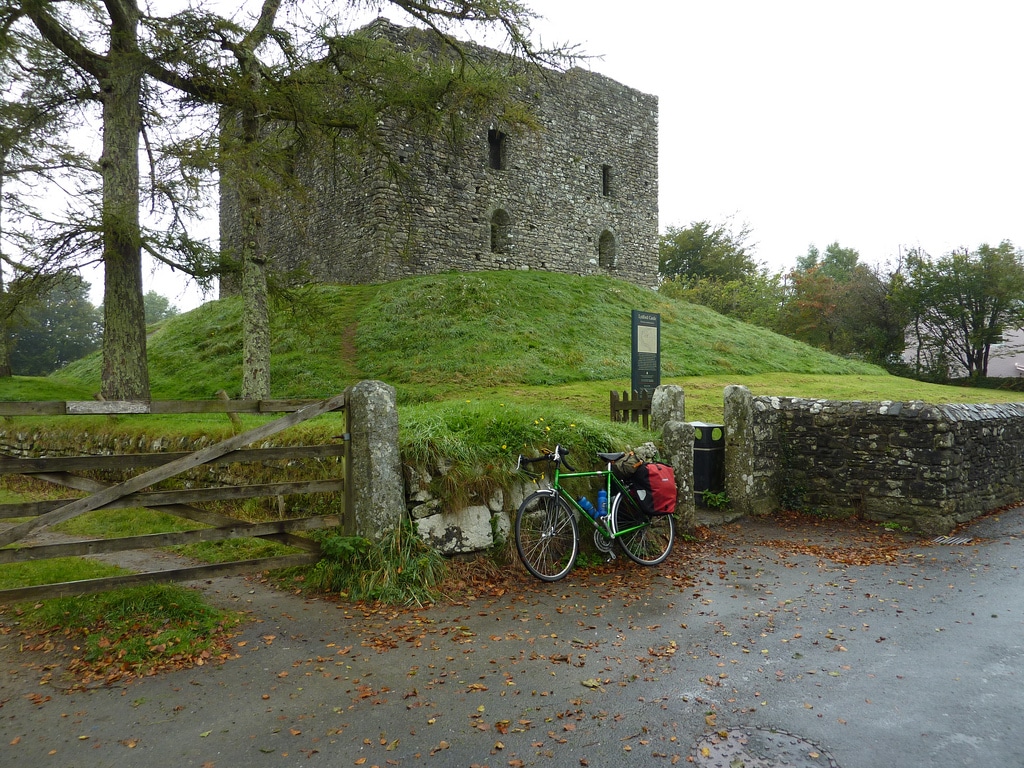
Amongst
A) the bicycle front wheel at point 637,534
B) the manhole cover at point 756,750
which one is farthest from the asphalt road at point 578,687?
the bicycle front wheel at point 637,534

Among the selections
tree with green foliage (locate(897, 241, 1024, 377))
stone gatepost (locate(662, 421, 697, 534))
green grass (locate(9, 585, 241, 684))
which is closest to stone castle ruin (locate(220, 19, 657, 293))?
tree with green foliage (locate(897, 241, 1024, 377))

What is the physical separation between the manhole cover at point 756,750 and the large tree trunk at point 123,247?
1072 cm

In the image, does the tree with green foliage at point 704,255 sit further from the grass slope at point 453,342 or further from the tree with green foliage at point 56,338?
the tree with green foliage at point 56,338

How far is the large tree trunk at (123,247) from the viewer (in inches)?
428

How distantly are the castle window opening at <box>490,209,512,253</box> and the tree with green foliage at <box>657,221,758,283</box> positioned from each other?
29.0m

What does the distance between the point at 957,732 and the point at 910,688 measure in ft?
1.79

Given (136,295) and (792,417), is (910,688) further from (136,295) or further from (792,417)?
(136,295)

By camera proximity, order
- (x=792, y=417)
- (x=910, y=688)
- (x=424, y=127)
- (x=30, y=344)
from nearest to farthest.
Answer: (x=910, y=688) < (x=792, y=417) < (x=424, y=127) < (x=30, y=344)

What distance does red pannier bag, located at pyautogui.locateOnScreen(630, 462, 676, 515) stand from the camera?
670 cm

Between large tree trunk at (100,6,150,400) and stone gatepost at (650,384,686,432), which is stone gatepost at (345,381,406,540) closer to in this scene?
stone gatepost at (650,384,686,432)

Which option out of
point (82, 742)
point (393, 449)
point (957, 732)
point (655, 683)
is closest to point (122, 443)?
point (393, 449)

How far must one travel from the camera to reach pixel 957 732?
356 centimetres

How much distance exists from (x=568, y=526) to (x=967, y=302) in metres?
29.4

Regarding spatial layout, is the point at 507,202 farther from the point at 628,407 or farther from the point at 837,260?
the point at 837,260
